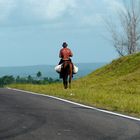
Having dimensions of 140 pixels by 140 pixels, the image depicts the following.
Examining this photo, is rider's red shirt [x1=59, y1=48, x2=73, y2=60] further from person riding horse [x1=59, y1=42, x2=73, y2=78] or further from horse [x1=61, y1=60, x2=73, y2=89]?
horse [x1=61, y1=60, x2=73, y2=89]

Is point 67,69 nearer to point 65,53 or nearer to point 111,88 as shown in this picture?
point 65,53

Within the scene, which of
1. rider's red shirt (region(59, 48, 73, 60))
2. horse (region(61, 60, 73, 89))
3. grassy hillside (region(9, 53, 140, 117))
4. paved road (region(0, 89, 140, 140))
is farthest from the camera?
horse (region(61, 60, 73, 89))

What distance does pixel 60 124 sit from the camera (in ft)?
42.9

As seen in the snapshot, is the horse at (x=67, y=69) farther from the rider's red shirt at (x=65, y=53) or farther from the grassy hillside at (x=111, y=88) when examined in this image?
the grassy hillside at (x=111, y=88)

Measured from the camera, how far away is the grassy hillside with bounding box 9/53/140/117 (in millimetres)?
18594

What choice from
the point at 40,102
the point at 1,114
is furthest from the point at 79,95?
the point at 1,114

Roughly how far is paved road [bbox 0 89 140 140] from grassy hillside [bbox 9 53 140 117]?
1620 mm

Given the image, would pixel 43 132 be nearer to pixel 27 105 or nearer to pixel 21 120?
pixel 21 120

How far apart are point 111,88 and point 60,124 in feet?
63.2

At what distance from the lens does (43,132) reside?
1178cm

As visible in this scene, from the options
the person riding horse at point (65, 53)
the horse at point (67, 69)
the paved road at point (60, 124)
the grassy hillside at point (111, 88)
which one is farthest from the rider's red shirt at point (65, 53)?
the paved road at point (60, 124)

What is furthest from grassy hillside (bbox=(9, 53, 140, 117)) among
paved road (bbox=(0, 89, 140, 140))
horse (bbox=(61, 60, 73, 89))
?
paved road (bbox=(0, 89, 140, 140))

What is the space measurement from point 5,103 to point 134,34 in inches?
2275

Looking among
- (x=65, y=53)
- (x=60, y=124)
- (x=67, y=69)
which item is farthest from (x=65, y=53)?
(x=60, y=124)
